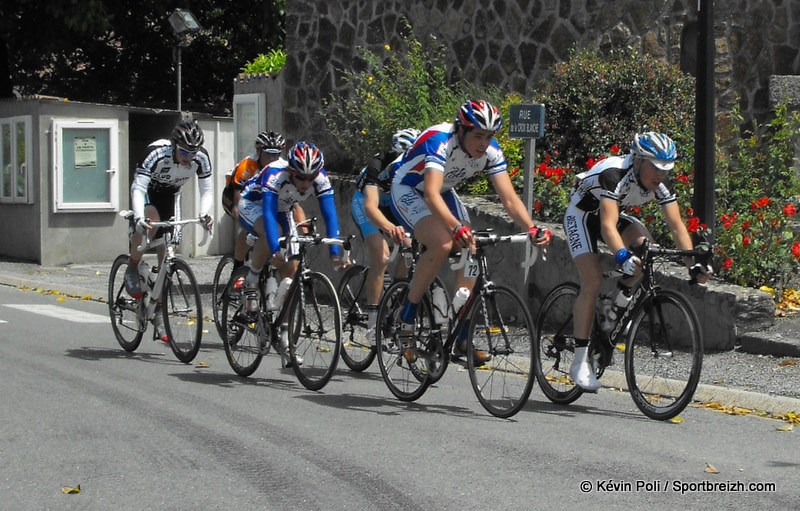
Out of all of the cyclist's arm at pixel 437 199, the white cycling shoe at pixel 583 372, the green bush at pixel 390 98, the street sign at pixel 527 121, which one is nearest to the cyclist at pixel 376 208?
the cyclist's arm at pixel 437 199

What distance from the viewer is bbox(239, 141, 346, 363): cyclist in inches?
366

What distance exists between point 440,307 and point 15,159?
48.6ft

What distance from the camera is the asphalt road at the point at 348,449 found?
6.18 meters

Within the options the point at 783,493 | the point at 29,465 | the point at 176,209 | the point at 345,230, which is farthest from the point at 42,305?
the point at 783,493

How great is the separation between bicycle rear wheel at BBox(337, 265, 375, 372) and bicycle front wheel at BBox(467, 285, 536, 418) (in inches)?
72.0

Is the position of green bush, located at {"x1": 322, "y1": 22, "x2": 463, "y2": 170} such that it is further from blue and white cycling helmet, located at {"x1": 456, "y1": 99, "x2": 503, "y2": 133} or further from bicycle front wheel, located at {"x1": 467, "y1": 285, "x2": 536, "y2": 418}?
bicycle front wheel, located at {"x1": 467, "y1": 285, "x2": 536, "y2": 418}

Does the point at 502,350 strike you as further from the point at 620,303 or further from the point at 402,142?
the point at 402,142

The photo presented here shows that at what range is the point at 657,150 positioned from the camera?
776cm

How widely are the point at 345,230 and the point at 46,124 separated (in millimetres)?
7494

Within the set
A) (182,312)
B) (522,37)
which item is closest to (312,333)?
(182,312)

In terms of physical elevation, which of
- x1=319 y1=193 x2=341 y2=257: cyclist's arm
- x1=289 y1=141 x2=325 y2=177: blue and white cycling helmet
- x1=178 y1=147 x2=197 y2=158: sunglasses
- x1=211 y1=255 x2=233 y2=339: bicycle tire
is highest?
x1=178 y1=147 x2=197 y2=158: sunglasses

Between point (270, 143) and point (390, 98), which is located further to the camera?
point (390, 98)

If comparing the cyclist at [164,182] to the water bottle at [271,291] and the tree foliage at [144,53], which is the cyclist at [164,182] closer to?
the water bottle at [271,291]

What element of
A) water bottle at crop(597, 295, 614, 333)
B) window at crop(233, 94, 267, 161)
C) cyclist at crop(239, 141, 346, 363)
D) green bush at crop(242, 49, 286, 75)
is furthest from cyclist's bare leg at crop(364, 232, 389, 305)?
green bush at crop(242, 49, 286, 75)
